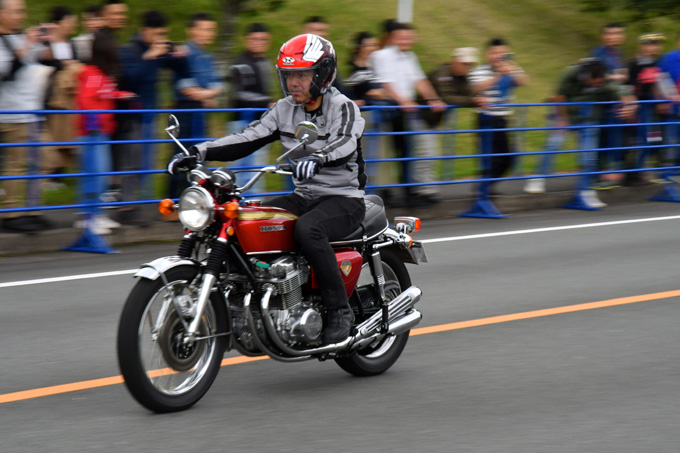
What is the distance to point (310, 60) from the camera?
5.39 m

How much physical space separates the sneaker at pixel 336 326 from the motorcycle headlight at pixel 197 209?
0.97 meters

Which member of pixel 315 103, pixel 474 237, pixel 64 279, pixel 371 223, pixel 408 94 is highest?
pixel 315 103

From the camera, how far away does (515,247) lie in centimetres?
1091

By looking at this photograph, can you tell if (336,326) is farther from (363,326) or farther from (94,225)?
(94,225)

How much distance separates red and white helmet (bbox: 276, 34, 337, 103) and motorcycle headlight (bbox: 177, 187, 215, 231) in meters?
0.90

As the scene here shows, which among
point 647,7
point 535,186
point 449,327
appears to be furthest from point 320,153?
point 647,7

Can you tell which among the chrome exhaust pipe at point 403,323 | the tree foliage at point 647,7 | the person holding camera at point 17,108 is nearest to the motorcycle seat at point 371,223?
the chrome exhaust pipe at point 403,323

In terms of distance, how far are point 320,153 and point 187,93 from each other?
5913 mm

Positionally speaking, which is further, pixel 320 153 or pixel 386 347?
pixel 386 347

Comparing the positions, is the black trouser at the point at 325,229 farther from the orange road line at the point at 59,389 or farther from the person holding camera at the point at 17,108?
the person holding camera at the point at 17,108

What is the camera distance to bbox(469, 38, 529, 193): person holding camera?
13.1 meters

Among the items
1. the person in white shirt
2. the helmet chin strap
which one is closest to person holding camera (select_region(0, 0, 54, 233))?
the person in white shirt

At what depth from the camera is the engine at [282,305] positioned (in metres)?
5.26

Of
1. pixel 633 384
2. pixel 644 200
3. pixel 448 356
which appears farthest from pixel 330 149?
pixel 644 200
